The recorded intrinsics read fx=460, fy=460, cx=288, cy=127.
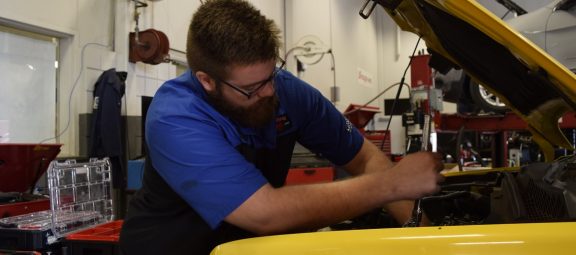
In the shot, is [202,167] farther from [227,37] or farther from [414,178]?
[414,178]

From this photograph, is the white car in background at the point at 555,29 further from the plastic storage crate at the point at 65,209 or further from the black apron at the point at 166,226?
the plastic storage crate at the point at 65,209

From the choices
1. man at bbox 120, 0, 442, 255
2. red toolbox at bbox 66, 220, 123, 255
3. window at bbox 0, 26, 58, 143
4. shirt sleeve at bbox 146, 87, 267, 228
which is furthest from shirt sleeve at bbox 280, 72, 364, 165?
window at bbox 0, 26, 58, 143

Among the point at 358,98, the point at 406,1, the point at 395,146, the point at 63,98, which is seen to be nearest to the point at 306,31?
the point at 358,98

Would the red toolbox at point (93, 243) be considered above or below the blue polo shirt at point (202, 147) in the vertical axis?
below

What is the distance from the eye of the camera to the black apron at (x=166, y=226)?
3.83ft

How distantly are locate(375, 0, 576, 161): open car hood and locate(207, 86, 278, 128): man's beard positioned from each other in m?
0.42

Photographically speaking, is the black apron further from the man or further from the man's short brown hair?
the man's short brown hair

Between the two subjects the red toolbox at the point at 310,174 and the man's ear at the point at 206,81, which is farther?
the red toolbox at the point at 310,174

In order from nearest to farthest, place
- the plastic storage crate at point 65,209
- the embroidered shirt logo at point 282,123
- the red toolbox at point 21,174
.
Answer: the embroidered shirt logo at point 282,123, the plastic storage crate at point 65,209, the red toolbox at point 21,174

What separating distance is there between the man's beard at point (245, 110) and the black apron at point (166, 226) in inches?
2.9

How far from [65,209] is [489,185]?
7.87 feet

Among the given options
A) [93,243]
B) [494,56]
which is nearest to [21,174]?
[93,243]

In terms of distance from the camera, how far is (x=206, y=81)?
4.17 feet

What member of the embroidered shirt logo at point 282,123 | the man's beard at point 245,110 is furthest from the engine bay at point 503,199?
the man's beard at point 245,110
